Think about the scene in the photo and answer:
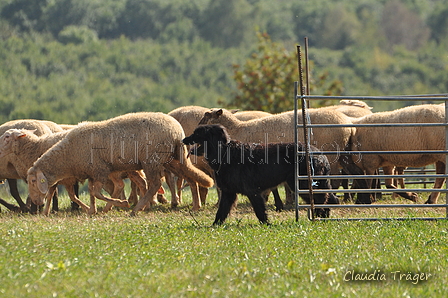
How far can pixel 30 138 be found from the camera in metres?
13.0

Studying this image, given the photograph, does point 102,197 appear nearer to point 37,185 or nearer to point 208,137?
point 37,185

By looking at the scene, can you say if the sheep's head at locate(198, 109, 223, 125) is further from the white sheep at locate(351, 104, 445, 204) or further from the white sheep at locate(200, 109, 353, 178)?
the white sheep at locate(351, 104, 445, 204)

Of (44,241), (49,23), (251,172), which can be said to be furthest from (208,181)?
(49,23)

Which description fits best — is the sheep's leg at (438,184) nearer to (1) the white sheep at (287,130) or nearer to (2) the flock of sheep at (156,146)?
(2) the flock of sheep at (156,146)

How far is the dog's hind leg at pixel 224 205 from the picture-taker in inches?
363

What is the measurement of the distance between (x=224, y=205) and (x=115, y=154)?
315 centimetres

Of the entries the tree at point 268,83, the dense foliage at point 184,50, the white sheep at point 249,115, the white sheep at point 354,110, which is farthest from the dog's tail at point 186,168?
the dense foliage at point 184,50

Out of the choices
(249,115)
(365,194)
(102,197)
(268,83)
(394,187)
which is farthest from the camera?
(268,83)

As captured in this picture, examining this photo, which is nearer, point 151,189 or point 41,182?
point 151,189

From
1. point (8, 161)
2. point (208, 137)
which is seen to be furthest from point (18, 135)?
point (208, 137)

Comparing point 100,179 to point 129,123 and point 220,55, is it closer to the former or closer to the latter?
point 129,123

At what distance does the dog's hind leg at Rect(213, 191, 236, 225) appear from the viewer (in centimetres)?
923

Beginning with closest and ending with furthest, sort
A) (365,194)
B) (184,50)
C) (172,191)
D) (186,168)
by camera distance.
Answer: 1. (186,168)
2. (365,194)
3. (172,191)
4. (184,50)

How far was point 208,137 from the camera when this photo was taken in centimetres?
959
